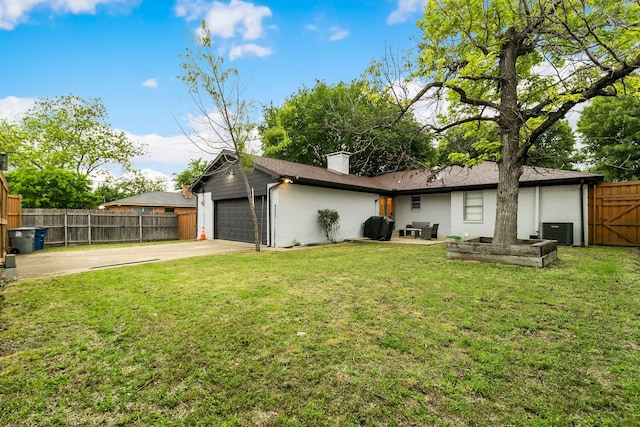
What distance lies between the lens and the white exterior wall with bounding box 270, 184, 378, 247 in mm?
10625

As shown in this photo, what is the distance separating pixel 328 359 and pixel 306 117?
2144 cm

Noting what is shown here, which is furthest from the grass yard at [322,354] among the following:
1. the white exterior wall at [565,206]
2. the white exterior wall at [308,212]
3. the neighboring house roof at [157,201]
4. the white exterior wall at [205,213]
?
the neighboring house roof at [157,201]

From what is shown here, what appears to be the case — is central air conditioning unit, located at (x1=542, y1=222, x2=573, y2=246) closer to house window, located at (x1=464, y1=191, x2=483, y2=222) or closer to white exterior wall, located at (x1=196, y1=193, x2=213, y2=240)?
house window, located at (x1=464, y1=191, x2=483, y2=222)

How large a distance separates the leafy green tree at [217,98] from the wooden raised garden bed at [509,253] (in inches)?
234

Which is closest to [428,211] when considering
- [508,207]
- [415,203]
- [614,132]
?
[415,203]

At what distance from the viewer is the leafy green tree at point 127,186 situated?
28.9 metres

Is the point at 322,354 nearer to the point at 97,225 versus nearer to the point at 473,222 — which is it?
the point at 473,222

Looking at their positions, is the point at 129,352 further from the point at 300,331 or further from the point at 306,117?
the point at 306,117

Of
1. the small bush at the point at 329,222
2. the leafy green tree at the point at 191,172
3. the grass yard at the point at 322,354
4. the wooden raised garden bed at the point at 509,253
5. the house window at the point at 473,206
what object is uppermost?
the leafy green tree at the point at 191,172

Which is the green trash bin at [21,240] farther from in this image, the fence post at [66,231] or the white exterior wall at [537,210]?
the white exterior wall at [537,210]

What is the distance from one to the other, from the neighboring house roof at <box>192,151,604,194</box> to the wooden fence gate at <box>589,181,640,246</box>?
56cm

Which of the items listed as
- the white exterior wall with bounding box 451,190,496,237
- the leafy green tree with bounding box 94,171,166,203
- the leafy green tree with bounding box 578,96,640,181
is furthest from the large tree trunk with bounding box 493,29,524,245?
the leafy green tree with bounding box 94,171,166,203

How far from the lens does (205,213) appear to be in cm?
1473

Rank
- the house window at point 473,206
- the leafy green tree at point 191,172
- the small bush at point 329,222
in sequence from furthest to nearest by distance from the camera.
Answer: the leafy green tree at point 191,172 → the house window at point 473,206 → the small bush at point 329,222
